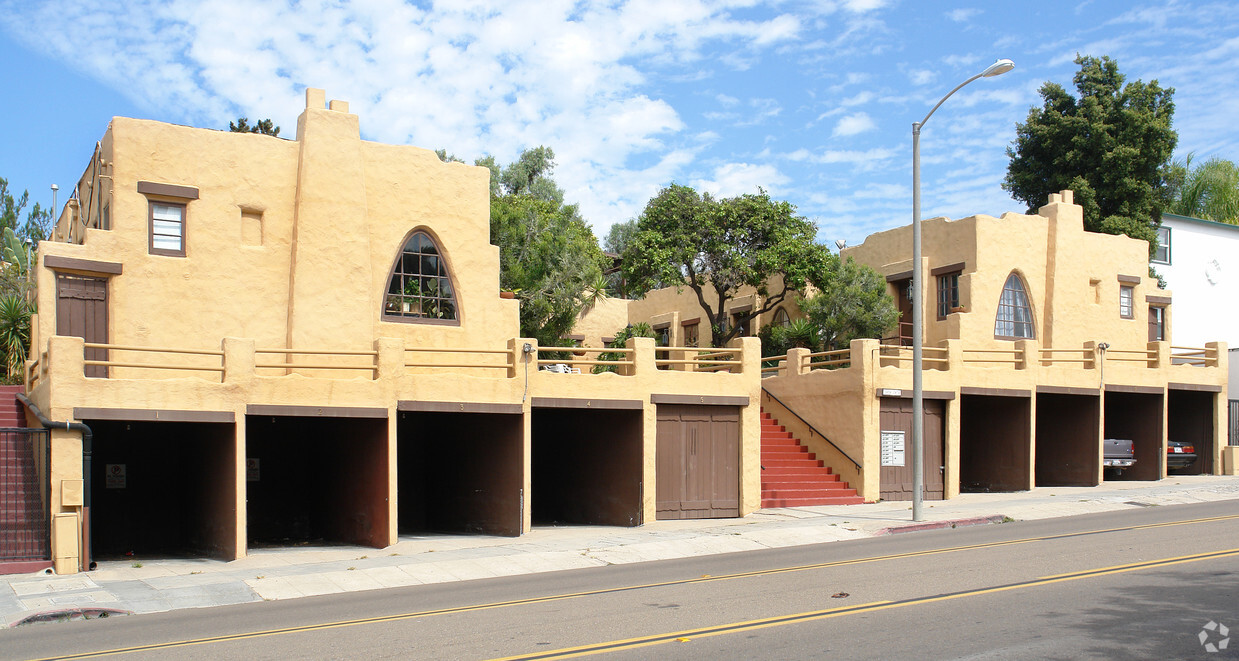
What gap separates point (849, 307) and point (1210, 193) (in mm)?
31415

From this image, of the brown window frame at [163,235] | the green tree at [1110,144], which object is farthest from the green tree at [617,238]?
the brown window frame at [163,235]

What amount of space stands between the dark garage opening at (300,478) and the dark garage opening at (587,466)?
458cm

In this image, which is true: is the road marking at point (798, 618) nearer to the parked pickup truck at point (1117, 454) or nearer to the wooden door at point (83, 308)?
the wooden door at point (83, 308)

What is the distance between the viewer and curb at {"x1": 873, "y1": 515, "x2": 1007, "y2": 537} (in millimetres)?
19422

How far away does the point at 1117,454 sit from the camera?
92.0 feet

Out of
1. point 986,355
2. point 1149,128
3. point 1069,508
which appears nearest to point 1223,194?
point 1149,128

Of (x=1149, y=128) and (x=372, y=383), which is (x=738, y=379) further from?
(x=1149, y=128)

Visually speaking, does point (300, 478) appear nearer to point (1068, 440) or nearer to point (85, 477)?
point (85, 477)

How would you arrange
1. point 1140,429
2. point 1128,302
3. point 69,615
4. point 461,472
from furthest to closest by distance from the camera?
point 1128,302
point 1140,429
point 461,472
point 69,615

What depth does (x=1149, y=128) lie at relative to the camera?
1553 inches

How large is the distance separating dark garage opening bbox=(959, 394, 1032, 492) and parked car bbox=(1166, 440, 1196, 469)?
5470 millimetres

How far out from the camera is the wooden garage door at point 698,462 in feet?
71.7

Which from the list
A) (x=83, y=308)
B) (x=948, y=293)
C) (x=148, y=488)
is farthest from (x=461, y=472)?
(x=948, y=293)

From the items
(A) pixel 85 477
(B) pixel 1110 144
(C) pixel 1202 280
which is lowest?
(A) pixel 85 477
